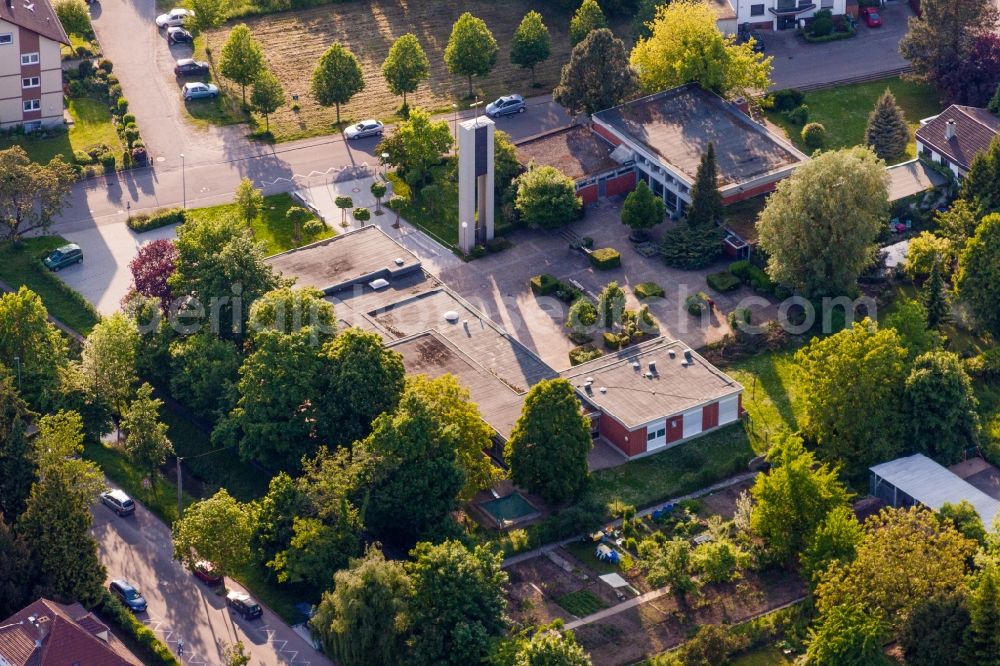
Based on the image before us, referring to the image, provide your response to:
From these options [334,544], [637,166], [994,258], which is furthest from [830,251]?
[334,544]

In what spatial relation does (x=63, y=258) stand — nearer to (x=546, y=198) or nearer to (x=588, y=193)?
(x=546, y=198)

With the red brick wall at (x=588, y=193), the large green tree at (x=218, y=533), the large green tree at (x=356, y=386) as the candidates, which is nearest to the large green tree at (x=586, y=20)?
the red brick wall at (x=588, y=193)

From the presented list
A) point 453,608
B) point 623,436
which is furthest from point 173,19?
point 453,608

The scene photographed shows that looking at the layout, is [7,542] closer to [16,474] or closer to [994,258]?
[16,474]

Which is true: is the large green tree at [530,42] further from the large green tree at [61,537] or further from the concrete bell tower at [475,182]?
the large green tree at [61,537]

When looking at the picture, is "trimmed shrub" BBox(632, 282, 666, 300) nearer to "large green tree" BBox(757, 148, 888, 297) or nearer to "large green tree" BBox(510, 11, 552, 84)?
"large green tree" BBox(757, 148, 888, 297)
